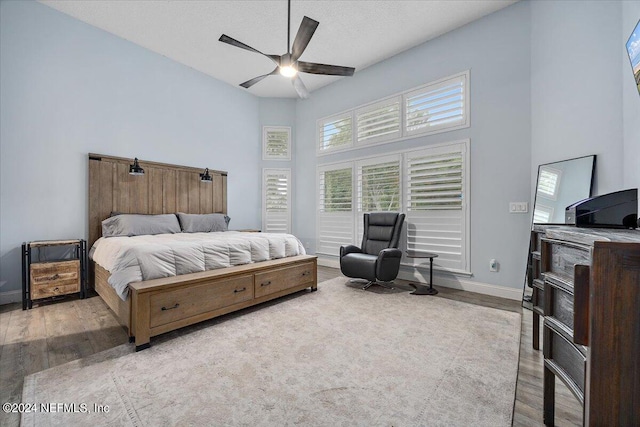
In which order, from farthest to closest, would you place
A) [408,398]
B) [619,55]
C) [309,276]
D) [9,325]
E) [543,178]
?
[309,276] → [543,178] → [9,325] → [619,55] → [408,398]

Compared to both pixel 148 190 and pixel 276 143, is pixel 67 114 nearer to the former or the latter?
pixel 148 190

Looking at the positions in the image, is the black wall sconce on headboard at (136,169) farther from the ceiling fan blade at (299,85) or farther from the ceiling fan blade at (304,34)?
the ceiling fan blade at (304,34)

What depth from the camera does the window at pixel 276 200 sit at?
245 inches

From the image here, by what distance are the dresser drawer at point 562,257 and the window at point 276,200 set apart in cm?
516

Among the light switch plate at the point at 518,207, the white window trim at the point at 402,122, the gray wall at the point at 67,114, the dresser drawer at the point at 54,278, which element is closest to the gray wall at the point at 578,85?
the light switch plate at the point at 518,207

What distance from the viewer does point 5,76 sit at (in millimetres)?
3277

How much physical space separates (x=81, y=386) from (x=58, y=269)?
227cm

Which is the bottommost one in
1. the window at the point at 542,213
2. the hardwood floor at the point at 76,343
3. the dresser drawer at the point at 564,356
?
the hardwood floor at the point at 76,343

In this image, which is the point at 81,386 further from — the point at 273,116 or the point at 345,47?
the point at 273,116

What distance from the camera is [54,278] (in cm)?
324

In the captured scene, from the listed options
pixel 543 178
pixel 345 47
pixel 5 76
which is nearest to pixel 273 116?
pixel 345 47

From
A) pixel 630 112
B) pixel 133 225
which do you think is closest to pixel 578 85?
pixel 630 112

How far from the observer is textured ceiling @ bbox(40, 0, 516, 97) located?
3559 mm

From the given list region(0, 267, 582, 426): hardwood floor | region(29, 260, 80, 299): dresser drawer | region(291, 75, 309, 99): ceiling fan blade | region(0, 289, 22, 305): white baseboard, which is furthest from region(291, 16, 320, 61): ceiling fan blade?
region(0, 289, 22, 305): white baseboard
